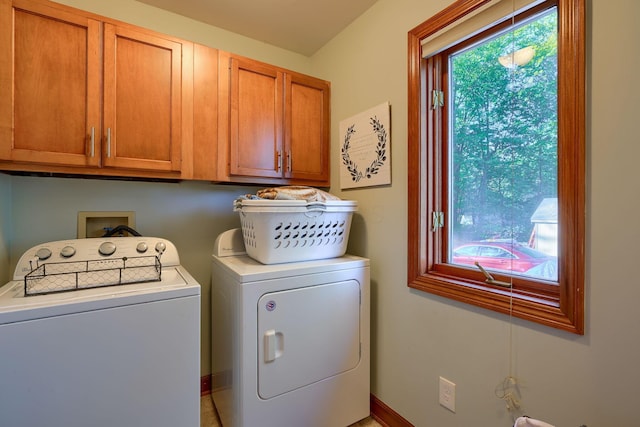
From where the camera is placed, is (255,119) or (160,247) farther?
(255,119)

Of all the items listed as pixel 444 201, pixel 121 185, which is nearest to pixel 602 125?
pixel 444 201

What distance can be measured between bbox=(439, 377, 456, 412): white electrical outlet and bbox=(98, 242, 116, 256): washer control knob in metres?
1.72

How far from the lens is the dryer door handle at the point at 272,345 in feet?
4.15

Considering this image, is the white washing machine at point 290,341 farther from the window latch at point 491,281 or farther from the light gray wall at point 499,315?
the window latch at point 491,281

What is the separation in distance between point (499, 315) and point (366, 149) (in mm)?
1100

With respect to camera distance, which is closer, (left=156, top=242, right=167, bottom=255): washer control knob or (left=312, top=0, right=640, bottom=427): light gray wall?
(left=312, top=0, right=640, bottom=427): light gray wall

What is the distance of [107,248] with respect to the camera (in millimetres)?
1395

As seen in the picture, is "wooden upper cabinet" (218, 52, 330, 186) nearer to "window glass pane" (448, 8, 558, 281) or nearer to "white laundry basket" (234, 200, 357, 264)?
"white laundry basket" (234, 200, 357, 264)

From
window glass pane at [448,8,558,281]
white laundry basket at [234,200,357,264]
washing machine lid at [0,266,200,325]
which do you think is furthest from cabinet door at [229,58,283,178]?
window glass pane at [448,8,558,281]

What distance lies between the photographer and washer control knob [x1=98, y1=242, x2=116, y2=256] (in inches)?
54.4

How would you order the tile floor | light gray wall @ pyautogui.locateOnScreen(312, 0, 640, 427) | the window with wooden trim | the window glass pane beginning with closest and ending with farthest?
light gray wall @ pyautogui.locateOnScreen(312, 0, 640, 427) < the window with wooden trim < the window glass pane < the tile floor

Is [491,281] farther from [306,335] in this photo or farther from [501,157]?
[306,335]

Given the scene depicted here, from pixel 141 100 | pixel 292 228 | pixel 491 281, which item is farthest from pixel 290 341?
pixel 141 100

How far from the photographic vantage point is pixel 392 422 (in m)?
1.56
